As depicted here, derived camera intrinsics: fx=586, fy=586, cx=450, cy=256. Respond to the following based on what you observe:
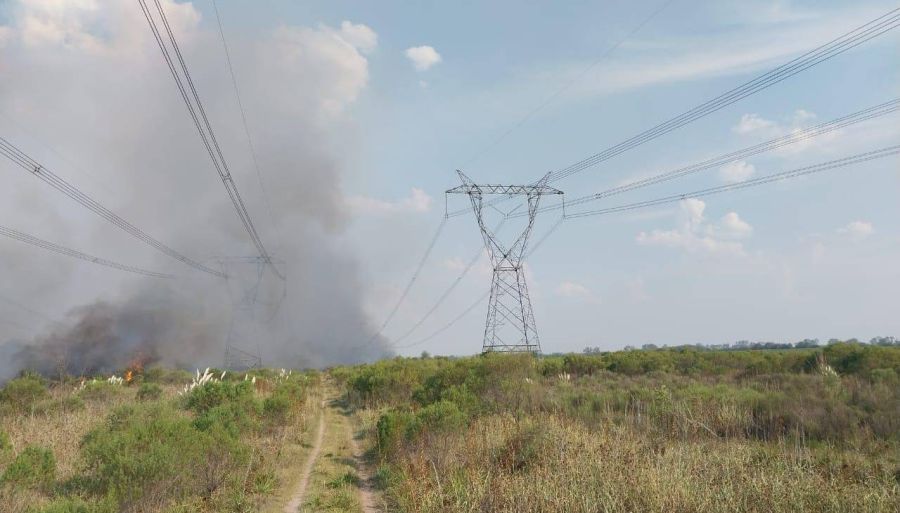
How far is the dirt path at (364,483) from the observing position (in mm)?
13002

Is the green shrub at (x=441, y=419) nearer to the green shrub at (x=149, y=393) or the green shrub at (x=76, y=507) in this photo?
the green shrub at (x=76, y=507)

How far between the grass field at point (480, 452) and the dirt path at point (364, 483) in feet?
0.32

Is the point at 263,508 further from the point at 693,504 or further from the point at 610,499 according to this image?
the point at 693,504

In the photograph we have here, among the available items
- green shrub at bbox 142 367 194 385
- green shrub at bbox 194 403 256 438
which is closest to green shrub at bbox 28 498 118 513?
green shrub at bbox 194 403 256 438

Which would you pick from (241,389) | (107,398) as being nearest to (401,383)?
(241,389)

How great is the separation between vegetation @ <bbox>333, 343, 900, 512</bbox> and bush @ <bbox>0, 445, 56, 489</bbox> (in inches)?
286

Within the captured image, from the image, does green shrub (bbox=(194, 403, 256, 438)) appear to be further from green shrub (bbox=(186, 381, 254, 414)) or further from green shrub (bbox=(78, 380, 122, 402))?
green shrub (bbox=(78, 380, 122, 402))

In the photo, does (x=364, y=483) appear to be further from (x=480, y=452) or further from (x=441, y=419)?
(x=480, y=452)

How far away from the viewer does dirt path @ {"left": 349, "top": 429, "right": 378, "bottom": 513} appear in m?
13.0

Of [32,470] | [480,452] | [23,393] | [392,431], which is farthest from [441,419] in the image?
[23,393]

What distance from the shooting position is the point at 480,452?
1421cm

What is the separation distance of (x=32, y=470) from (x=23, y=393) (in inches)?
882

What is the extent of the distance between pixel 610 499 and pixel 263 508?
7828mm

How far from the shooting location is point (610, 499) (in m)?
8.47
